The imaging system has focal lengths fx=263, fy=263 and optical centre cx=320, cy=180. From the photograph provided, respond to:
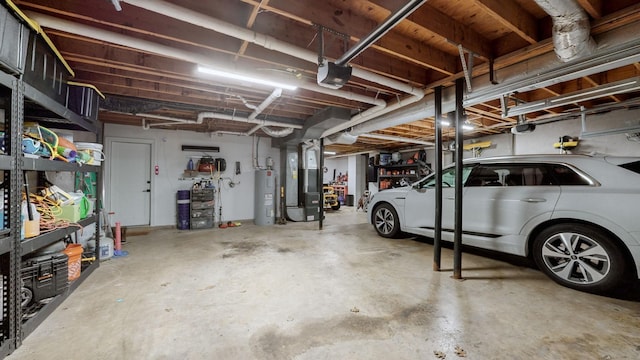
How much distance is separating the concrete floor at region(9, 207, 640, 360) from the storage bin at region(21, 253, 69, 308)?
7.5 inches

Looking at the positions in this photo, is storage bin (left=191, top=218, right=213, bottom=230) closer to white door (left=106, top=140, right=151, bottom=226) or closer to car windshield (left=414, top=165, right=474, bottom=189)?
white door (left=106, top=140, right=151, bottom=226)

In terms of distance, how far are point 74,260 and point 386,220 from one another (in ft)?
13.9

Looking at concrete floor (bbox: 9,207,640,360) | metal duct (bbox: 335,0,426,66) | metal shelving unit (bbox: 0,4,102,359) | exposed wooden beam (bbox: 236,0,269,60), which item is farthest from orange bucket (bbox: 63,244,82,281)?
metal duct (bbox: 335,0,426,66)

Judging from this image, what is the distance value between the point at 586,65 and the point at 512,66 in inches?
21.2

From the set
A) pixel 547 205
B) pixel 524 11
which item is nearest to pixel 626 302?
pixel 547 205

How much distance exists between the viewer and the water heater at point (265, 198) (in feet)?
20.8

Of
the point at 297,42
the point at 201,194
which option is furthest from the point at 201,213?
the point at 297,42

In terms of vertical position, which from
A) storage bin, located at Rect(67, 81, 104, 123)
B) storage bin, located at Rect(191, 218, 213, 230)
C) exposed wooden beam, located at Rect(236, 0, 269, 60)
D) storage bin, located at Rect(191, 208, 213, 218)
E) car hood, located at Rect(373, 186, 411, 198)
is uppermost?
exposed wooden beam, located at Rect(236, 0, 269, 60)

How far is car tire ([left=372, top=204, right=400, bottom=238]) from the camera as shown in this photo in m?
4.61

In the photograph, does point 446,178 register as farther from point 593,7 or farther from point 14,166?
point 14,166

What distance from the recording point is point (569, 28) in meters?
1.79

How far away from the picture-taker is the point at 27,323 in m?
1.84

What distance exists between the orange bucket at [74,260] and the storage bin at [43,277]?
21cm

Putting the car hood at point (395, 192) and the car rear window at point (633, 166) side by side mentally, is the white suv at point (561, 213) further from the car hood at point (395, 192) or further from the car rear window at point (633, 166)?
the car hood at point (395, 192)
